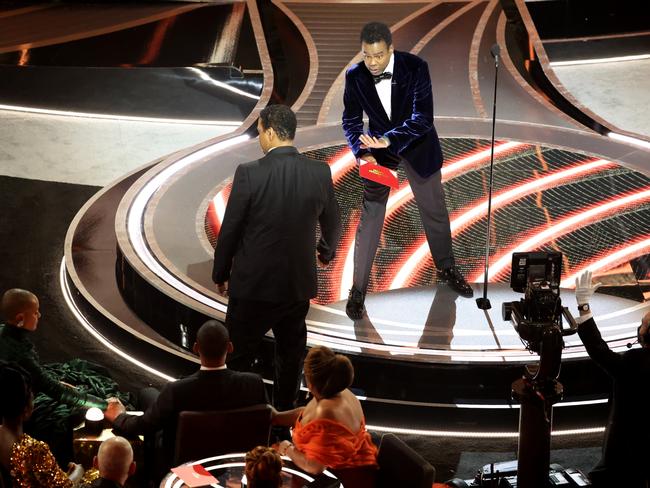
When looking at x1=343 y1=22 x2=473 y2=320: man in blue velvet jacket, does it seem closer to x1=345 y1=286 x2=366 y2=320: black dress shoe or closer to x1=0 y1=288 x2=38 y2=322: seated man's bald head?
x1=345 y1=286 x2=366 y2=320: black dress shoe

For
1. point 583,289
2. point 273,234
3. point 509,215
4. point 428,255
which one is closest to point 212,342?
point 273,234

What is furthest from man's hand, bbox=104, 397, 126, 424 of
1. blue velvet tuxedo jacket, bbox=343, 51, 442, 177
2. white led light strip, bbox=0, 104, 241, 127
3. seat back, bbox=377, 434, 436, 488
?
white led light strip, bbox=0, 104, 241, 127

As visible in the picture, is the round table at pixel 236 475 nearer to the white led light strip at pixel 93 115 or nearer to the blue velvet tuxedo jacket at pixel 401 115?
the blue velvet tuxedo jacket at pixel 401 115

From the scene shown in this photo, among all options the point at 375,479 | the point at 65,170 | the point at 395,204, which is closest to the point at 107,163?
the point at 65,170

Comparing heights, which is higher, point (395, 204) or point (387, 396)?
point (395, 204)

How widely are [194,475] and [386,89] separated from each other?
8.22 ft

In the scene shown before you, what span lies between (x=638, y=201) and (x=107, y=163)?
11.7 feet

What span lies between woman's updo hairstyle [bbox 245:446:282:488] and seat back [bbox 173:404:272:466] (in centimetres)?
56

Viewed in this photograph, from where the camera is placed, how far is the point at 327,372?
4418 mm

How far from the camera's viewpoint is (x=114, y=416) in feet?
15.8

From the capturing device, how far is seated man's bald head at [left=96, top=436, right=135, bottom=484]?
13.4ft

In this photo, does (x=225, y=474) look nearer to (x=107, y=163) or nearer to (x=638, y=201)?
(x=638, y=201)

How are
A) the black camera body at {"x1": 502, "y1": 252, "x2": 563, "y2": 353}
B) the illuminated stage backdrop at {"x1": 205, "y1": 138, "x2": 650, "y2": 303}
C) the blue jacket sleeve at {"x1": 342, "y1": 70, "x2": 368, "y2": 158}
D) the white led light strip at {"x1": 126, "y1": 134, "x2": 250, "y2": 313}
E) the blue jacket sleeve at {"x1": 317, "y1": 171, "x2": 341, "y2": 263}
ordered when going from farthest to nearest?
1. the illuminated stage backdrop at {"x1": 205, "y1": 138, "x2": 650, "y2": 303}
2. the white led light strip at {"x1": 126, "y1": 134, "x2": 250, "y2": 313}
3. the blue jacket sleeve at {"x1": 342, "y1": 70, "x2": 368, "y2": 158}
4. the blue jacket sleeve at {"x1": 317, "y1": 171, "x2": 341, "y2": 263}
5. the black camera body at {"x1": 502, "y1": 252, "x2": 563, "y2": 353}

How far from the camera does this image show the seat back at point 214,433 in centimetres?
438
